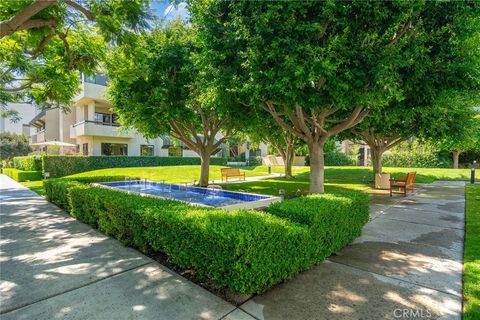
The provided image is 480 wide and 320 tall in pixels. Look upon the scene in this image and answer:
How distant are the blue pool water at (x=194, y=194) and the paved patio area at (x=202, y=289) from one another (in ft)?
16.1

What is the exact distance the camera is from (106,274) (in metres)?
4.53

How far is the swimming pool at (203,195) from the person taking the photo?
9.73 metres

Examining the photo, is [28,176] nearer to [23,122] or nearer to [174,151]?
[174,151]

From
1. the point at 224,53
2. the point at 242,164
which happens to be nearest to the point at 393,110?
the point at 224,53

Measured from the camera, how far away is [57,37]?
415 inches

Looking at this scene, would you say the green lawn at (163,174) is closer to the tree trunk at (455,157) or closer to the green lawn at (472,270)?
the green lawn at (472,270)

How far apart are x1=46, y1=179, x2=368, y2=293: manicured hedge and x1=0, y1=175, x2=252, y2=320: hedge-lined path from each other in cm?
34

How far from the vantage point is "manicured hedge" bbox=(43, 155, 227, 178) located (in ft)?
74.6

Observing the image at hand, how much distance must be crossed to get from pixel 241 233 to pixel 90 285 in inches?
102

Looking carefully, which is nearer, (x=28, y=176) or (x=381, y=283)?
(x=381, y=283)

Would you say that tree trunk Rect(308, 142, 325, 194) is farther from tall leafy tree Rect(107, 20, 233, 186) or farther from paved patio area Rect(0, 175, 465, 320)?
paved patio area Rect(0, 175, 465, 320)

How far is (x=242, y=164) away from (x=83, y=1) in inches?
1439

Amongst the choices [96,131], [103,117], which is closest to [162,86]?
[96,131]

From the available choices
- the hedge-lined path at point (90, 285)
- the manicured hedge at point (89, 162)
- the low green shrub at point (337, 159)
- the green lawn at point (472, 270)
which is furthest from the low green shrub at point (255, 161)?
the hedge-lined path at point (90, 285)
